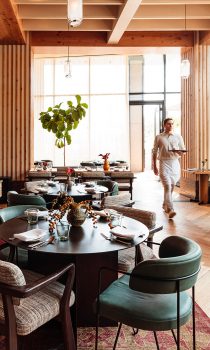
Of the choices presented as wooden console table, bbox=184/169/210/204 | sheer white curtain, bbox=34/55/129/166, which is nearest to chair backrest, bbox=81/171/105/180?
wooden console table, bbox=184/169/210/204

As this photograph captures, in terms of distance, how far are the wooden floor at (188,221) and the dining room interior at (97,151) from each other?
0.07 feet

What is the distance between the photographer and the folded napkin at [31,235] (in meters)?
2.26

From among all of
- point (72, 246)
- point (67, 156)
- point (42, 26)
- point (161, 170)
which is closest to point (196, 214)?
point (161, 170)

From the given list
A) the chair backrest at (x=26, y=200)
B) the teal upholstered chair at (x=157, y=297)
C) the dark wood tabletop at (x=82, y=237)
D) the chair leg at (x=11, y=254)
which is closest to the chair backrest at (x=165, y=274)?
Answer: the teal upholstered chair at (x=157, y=297)

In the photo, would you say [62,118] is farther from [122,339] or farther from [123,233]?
[122,339]

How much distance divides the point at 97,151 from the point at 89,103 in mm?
1781

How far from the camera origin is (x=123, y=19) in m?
6.80

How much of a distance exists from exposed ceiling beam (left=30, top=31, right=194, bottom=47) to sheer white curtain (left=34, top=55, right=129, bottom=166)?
380 cm

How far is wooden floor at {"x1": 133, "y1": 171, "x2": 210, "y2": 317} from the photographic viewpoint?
3.30 meters

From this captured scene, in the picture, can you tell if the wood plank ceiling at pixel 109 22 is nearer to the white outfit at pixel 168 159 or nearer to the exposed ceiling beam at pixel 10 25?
the exposed ceiling beam at pixel 10 25

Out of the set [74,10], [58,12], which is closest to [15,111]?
[58,12]

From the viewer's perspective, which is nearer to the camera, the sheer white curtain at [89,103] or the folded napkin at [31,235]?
the folded napkin at [31,235]

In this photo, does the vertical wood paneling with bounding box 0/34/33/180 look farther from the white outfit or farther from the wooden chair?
the wooden chair

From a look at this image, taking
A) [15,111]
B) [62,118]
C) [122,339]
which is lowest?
[122,339]
